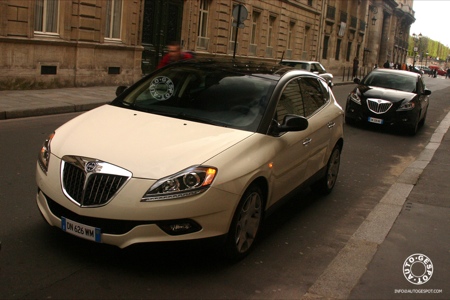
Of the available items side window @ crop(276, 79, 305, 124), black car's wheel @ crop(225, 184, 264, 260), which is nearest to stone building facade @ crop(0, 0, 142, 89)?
side window @ crop(276, 79, 305, 124)

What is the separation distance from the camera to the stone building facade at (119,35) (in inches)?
615

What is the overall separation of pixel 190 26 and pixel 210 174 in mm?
20849

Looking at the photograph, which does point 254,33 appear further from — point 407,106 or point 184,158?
point 184,158

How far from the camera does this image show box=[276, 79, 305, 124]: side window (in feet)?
17.7

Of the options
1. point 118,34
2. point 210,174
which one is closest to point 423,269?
point 210,174

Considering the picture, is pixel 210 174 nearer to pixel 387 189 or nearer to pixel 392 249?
pixel 392 249

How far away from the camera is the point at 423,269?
4.89 m

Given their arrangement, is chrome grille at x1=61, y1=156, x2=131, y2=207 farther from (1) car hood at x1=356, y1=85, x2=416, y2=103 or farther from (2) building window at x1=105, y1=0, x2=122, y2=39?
(2) building window at x1=105, y1=0, x2=122, y2=39

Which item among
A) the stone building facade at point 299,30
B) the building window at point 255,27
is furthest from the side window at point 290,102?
the building window at point 255,27

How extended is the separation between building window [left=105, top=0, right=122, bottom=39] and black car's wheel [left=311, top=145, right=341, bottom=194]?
13.9 metres

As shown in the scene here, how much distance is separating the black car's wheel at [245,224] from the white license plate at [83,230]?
0.98 meters
